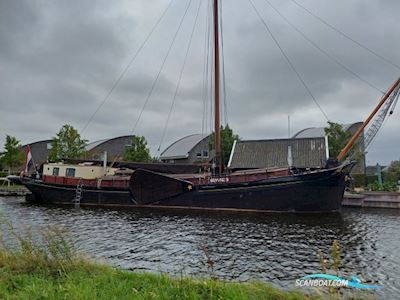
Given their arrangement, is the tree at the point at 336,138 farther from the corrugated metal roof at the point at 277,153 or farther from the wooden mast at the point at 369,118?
the wooden mast at the point at 369,118

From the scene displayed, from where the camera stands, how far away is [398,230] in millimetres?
15219

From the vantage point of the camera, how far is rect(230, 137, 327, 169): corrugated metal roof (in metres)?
34.2

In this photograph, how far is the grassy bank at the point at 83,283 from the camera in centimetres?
470

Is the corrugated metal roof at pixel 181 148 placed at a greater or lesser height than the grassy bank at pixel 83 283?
greater

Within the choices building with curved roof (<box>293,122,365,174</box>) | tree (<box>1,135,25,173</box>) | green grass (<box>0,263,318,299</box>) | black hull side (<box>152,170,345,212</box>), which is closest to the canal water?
green grass (<box>0,263,318,299</box>)

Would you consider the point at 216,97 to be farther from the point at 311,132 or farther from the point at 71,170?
the point at 311,132

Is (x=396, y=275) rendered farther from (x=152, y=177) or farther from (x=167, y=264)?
(x=152, y=177)

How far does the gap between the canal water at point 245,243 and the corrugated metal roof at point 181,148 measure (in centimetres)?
3445

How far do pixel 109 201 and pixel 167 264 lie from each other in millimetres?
19025

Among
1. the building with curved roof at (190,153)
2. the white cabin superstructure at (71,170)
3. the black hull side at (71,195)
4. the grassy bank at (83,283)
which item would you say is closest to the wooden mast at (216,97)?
the black hull side at (71,195)

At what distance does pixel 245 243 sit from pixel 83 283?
789 cm

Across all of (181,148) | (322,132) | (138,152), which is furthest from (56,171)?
(322,132)

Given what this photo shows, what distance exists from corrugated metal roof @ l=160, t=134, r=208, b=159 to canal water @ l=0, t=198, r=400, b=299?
34.4 metres

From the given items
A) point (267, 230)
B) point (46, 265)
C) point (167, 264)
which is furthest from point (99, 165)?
point (46, 265)
